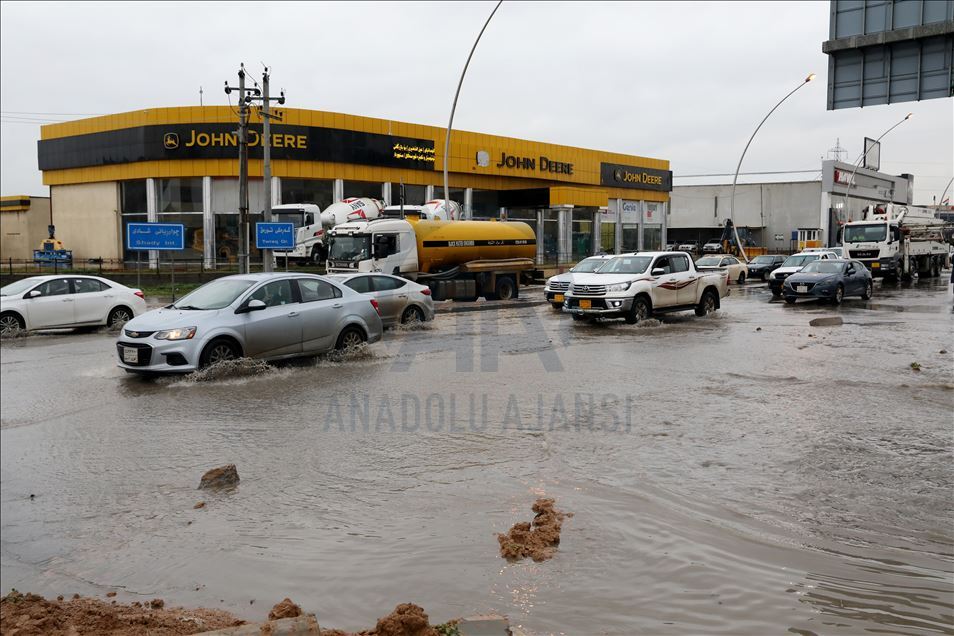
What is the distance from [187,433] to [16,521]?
192 inches

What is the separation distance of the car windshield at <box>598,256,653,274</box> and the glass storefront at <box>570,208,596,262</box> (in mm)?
34735

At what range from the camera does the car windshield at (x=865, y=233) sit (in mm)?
38469

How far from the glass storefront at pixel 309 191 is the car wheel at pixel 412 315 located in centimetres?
2567

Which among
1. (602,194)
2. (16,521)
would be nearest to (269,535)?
(16,521)

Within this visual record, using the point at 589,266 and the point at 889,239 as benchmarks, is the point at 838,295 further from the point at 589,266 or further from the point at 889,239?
the point at 889,239

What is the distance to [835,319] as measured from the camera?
66.7 ft

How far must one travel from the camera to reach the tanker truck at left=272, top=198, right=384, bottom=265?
38062mm

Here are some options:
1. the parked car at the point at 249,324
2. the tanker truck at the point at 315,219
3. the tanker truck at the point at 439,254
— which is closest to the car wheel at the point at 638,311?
the parked car at the point at 249,324

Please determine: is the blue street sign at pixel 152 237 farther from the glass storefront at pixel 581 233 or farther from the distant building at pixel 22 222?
the glass storefront at pixel 581 233

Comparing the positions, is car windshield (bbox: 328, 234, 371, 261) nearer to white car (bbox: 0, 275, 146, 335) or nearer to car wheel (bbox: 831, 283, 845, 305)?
white car (bbox: 0, 275, 146, 335)

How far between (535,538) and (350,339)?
329 inches

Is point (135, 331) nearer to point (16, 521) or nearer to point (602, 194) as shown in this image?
point (16, 521)

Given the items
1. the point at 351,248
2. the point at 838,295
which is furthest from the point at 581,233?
the point at 351,248

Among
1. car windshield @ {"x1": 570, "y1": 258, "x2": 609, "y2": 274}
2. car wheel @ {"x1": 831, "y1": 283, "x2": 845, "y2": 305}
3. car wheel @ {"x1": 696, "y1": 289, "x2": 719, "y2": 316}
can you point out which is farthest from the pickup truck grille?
car wheel @ {"x1": 831, "y1": 283, "x2": 845, "y2": 305}
